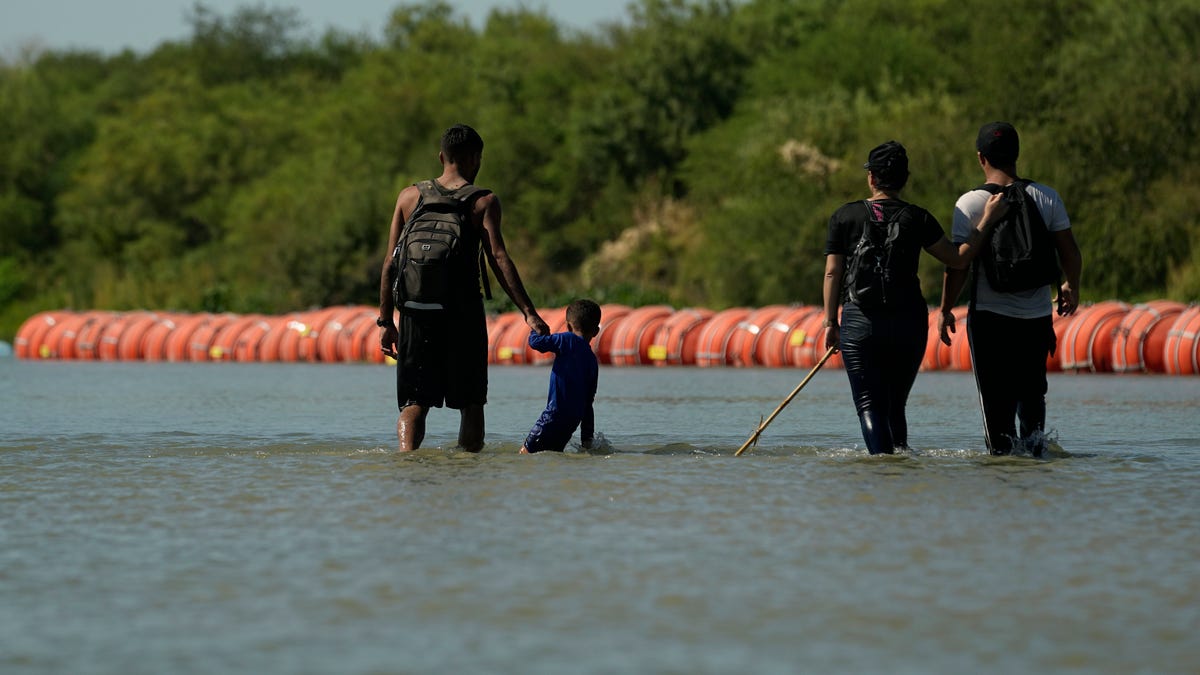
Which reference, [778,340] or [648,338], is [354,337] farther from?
[778,340]

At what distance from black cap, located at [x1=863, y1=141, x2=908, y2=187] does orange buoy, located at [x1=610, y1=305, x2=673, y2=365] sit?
2016 centimetres

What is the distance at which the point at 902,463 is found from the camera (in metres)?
9.07

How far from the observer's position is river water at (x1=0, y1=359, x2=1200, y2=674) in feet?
15.1

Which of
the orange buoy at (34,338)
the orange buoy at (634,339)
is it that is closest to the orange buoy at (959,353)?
the orange buoy at (634,339)

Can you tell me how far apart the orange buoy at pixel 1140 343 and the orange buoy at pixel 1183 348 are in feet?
0.45

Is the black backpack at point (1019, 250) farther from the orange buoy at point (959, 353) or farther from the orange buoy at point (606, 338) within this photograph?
the orange buoy at point (606, 338)

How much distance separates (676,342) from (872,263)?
Answer: 20309 millimetres

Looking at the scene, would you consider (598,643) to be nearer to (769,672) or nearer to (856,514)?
(769,672)

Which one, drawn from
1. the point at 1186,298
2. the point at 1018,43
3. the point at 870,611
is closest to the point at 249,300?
the point at 1018,43

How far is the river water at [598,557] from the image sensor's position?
4609 mm

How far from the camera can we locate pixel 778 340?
28.0 meters

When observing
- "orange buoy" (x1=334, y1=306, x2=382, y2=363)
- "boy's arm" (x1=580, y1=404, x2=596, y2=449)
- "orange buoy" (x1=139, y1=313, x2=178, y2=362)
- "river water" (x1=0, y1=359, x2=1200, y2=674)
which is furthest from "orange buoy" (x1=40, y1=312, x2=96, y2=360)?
"boy's arm" (x1=580, y1=404, x2=596, y2=449)

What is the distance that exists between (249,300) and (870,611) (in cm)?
5488

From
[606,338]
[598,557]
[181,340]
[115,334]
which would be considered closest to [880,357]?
[598,557]
